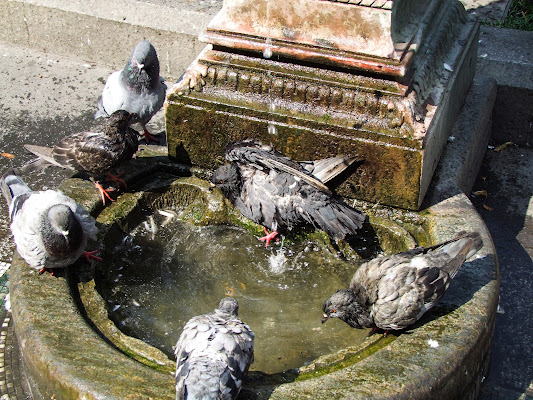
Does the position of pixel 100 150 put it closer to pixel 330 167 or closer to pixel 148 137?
pixel 148 137

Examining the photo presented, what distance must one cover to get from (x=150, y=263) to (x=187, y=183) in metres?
0.73

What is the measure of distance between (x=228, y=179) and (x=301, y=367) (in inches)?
64.0

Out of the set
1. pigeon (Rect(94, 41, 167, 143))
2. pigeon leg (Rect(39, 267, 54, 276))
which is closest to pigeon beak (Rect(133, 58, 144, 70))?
pigeon (Rect(94, 41, 167, 143))

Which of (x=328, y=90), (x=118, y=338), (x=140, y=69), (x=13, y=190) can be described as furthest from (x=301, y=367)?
(x=140, y=69)

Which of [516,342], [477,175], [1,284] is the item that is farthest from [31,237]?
[477,175]

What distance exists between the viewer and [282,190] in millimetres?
4445

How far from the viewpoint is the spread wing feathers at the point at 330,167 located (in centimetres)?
433

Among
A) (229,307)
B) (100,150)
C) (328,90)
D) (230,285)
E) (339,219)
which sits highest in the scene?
(328,90)

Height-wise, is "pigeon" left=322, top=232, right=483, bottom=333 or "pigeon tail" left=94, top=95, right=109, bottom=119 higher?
"pigeon" left=322, top=232, right=483, bottom=333

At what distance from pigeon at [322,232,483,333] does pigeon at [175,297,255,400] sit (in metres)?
0.74

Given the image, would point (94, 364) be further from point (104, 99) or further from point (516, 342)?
point (104, 99)

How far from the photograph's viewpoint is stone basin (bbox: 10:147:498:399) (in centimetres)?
309

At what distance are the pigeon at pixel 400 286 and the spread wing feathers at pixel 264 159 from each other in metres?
0.81

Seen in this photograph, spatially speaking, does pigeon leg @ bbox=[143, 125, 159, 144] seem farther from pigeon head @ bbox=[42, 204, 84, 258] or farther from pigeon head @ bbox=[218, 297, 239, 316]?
pigeon head @ bbox=[218, 297, 239, 316]
